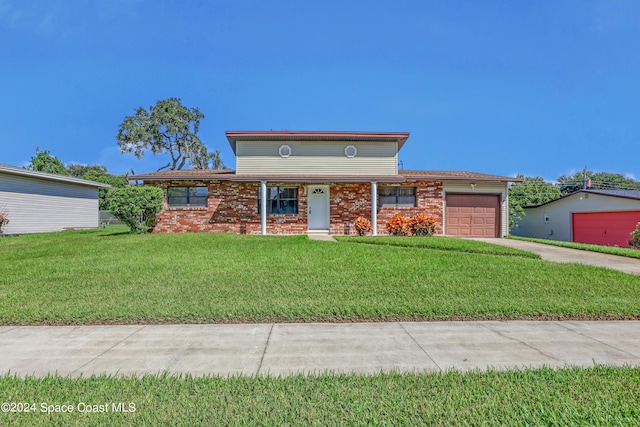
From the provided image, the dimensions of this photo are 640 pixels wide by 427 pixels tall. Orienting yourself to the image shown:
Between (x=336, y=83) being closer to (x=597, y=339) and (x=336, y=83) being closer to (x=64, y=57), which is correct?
(x=64, y=57)

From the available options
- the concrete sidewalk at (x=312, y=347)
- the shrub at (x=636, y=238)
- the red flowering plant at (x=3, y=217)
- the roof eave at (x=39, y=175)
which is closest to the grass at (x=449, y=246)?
the concrete sidewalk at (x=312, y=347)

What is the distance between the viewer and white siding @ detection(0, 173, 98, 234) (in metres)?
16.0

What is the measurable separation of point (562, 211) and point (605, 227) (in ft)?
8.66

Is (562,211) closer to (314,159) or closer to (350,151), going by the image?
(350,151)

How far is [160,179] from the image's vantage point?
14062 millimetres

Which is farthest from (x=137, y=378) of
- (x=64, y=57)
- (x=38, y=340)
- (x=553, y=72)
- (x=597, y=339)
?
(x=553, y=72)

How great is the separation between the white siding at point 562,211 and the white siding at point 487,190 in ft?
17.4

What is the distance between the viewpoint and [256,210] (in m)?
14.8

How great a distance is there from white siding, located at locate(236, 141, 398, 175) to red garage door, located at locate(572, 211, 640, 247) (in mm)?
10857

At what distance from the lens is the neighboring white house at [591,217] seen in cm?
1493

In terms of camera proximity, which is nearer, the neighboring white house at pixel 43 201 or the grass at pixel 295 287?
the grass at pixel 295 287

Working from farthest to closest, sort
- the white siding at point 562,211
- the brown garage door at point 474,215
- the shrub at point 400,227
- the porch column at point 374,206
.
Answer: the white siding at point 562,211, the brown garage door at point 474,215, the porch column at point 374,206, the shrub at point 400,227

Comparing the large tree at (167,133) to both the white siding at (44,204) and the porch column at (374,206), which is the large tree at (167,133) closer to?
the white siding at (44,204)

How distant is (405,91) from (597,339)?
17.2 meters
